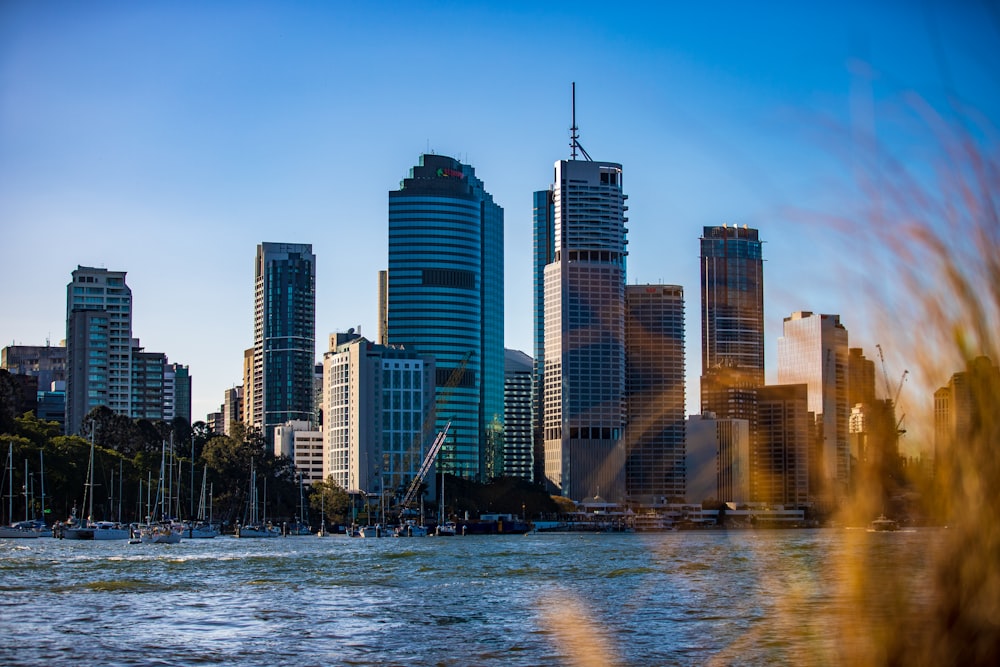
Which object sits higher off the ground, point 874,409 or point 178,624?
A: point 874,409

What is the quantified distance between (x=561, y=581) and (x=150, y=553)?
61.0 m

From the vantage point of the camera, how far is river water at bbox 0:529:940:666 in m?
42.6

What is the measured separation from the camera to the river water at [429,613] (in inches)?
1677

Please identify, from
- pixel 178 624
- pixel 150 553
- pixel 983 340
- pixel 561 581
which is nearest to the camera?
pixel 983 340

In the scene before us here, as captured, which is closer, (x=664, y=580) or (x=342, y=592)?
(x=342, y=592)

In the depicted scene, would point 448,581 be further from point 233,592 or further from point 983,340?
point 983,340

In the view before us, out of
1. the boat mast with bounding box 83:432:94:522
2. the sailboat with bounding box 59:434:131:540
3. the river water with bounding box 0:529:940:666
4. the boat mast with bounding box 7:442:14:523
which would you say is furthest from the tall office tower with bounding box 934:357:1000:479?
the boat mast with bounding box 83:432:94:522

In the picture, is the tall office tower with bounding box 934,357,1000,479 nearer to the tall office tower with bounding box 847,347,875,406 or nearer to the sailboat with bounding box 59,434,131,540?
the tall office tower with bounding box 847,347,875,406

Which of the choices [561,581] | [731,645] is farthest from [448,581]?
[731,645]

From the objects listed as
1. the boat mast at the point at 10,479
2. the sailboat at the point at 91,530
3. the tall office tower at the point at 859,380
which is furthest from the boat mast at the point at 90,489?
the tall office tower at the point at 859,380

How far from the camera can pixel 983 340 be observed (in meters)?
17.7

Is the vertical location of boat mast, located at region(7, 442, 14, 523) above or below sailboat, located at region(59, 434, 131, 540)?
above

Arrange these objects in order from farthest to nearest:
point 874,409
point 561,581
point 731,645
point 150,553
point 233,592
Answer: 1. point 150,553
2. point 561,581
3. point 233,592
4. point 731,645
5. point 874,409

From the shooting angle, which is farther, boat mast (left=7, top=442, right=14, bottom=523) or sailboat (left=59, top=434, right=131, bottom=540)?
boat mast (left=7, top=442, right=14, bottom=523)
